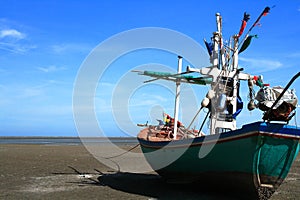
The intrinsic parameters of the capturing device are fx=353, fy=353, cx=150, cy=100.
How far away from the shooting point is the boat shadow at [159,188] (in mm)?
11661

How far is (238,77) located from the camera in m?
13.0

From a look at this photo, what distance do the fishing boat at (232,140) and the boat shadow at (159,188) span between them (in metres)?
0.33

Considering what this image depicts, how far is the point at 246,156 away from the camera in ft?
32.3

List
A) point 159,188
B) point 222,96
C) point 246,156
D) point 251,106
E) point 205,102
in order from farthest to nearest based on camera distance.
Answer: point 159,188, point 222,96, point 205,102, point 251,106, point 246,156

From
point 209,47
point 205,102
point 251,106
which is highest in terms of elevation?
point 209,47

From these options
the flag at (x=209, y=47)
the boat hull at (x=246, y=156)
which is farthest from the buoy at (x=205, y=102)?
the flag at (x=209, y=47)

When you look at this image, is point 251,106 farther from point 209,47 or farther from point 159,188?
point 159,188

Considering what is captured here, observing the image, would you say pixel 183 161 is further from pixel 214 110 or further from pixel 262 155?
pixel 262 155

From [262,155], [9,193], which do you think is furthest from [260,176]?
[9,193]

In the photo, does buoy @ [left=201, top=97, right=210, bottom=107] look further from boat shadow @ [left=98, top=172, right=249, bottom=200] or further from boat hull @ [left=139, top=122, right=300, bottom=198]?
boat shadow @ [left=98, top=172, right=249, bottom=200]

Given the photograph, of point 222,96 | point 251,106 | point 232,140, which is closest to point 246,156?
point 232,140

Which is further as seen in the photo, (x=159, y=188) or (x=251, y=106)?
(x=159, y=188)

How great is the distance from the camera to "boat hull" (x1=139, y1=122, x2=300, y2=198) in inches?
376

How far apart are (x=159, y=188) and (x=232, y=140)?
4454 millimetres
